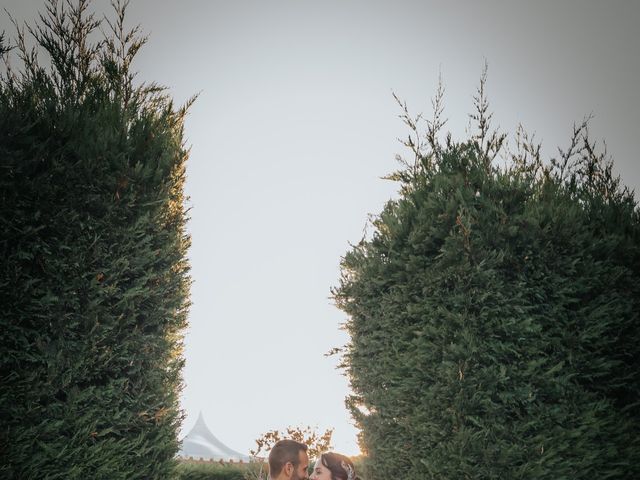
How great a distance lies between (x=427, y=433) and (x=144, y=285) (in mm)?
4129

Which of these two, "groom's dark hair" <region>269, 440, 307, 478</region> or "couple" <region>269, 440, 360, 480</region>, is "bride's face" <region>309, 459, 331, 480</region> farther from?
"groom's dark hair" <region>269, 440, 307, 478</region>

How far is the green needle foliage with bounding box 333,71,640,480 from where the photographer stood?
5.73 m

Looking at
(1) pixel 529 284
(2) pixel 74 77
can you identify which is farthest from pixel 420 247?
(2) pixel 74 77

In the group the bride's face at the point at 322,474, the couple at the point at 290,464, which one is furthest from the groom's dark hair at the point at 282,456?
the bride's face at the point at 322,474

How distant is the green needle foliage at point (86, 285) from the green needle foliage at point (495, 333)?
304 cm

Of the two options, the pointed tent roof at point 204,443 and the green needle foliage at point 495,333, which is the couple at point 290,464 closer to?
the green needle foliage at point 495,333

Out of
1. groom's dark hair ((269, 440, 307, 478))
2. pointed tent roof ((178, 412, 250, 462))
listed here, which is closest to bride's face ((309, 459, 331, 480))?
groom's dark hair ((269, 440, 307, 478))

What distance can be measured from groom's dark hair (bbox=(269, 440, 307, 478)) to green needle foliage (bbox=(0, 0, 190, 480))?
1836mm

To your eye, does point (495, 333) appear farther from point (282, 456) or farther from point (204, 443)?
point (204, 443)

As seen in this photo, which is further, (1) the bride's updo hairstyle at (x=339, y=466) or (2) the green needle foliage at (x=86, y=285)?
(1) the bride's updo hairstyle at (x=339, y=466)

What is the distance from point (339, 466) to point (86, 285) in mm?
4926

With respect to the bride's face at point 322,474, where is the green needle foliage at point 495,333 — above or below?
above

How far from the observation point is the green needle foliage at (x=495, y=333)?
5.73 metres

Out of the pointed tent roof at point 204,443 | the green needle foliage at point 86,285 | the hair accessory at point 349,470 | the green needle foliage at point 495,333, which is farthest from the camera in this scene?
the pointed tent roof at point 204,443
